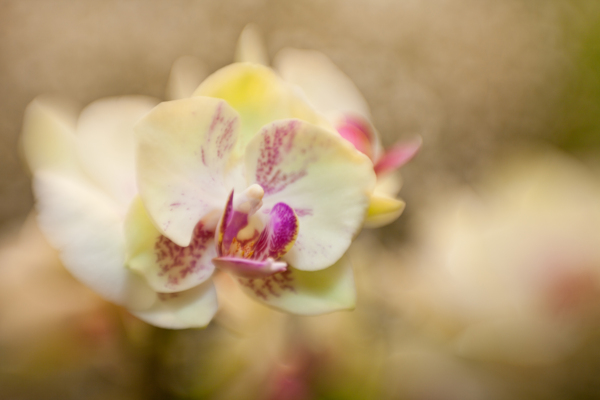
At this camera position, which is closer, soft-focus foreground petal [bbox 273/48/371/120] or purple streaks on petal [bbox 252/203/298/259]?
purple streaks on petal [bbox 252/203/298/259]

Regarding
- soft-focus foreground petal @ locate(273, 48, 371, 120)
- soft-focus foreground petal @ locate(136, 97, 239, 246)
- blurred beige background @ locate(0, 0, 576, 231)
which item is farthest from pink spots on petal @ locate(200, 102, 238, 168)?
blurred beige background @ locate(0, 0, 576, 231)

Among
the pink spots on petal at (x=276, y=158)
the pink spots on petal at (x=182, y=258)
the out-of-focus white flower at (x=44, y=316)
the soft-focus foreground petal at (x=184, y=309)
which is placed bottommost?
the out-of-focus white flower at (x=44, y=316)

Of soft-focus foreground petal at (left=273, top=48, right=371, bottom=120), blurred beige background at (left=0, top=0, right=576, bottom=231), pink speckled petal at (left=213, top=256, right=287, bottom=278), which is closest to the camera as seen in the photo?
pink speckled petal at (left=213, top=256, right=287, bottom=278)

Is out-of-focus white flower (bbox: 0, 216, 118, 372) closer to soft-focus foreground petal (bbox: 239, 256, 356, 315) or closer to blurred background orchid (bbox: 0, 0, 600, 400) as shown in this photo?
blurred background orchid (bbox: 0, 0, 600, 400)

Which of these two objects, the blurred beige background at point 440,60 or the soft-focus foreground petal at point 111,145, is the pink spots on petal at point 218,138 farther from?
the blurred beige background at point 440,60

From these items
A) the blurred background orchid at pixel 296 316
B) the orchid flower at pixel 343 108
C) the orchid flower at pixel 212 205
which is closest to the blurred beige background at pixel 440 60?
the blurred background orchid at pixel 296 316

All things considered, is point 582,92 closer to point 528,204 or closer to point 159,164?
point 528,204
